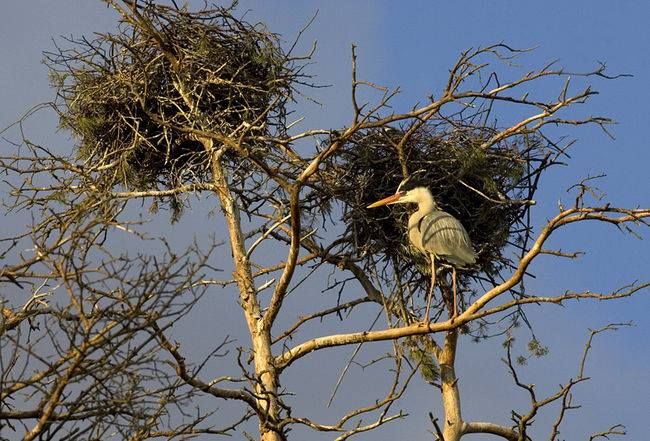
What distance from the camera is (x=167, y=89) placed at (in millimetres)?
11711

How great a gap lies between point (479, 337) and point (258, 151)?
304cm

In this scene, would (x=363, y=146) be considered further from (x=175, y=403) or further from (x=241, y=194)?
(x=175, y=403)

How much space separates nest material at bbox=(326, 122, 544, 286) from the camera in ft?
36.6

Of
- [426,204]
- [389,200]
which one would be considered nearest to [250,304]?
[389,200]

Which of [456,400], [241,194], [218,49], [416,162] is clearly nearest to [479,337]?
[456,400]

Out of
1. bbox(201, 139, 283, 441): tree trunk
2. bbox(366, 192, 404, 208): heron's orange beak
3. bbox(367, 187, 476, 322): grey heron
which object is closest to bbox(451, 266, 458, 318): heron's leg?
bbox(367, 187, 476, 322): grey heron

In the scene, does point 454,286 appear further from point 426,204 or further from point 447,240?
point 426,204

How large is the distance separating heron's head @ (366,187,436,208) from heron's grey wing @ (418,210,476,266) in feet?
0.83

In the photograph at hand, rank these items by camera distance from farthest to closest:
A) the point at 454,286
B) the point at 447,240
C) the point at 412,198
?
the point at 412,198 < the point at 447,240 < the point at 454,286

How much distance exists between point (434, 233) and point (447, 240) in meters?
0.13

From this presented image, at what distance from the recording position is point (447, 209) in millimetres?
11625

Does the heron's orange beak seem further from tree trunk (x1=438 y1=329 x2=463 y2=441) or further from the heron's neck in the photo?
tree trunk (x1=438 y1=329 x2=463 y2=441)

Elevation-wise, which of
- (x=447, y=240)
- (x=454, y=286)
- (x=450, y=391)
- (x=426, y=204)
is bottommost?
(x=450, y=391)

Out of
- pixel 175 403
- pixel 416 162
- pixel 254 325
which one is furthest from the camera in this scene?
pixel 416 162
